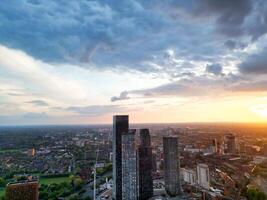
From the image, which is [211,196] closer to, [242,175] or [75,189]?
[242,175]

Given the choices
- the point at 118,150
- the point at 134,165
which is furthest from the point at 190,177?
the point at 118,150

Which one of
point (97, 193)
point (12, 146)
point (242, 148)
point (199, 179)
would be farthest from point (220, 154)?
point (12, 146)

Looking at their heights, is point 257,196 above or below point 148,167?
below

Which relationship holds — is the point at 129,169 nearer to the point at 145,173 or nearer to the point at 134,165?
the point at 134,165

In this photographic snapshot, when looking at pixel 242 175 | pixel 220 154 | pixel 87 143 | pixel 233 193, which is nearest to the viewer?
pixel 233 193

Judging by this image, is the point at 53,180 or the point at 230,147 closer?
the point at 53,180

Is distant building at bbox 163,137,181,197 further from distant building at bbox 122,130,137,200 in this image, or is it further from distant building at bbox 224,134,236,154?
distant building at bbox 224,134,236,154
